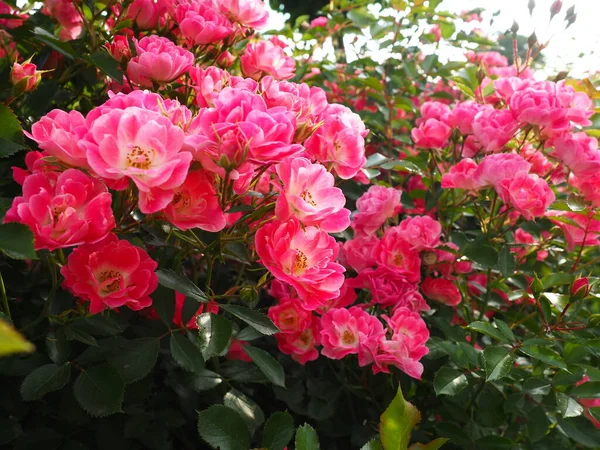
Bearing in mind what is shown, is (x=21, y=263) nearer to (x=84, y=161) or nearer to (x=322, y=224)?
(x=84, y=161)

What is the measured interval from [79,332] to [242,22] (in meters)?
0.77

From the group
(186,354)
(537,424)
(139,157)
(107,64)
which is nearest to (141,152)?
(139,157)

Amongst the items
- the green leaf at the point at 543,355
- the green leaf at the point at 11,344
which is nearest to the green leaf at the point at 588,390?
the green leaf at the point at 543,355

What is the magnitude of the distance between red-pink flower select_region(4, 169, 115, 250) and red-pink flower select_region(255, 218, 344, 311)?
0.70 ft

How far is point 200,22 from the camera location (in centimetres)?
108

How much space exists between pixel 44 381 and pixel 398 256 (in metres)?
0.73

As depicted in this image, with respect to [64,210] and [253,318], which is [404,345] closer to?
[253,318]

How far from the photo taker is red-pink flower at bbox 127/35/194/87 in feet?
3.12

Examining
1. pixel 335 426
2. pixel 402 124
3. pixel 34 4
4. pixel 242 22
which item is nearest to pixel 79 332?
pixel 335 426

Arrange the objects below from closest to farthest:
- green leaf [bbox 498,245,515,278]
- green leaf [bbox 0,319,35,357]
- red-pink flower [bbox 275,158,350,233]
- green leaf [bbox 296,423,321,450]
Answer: green leaf [bbox 0,319,35,357] → green leaf [bbox 296,423,321,450] → red-pink flower [bbox 275,158,350,233] → green leaf [bbox 498,245,515,278]

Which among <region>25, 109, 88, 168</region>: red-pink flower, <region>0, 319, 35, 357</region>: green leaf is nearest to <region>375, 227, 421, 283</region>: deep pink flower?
<region>25, 109, 88, 168</region>: red-pink flower

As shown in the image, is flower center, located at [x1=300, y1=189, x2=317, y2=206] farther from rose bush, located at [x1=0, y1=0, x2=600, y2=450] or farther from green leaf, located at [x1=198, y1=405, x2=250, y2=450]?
green leaf, located at [x1=198, y1=405, x2=250, y2=450]

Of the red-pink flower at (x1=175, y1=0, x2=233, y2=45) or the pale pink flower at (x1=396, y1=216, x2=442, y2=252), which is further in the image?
the pale pink flower at (x1=396, y1=216, x2=442, y2=252)

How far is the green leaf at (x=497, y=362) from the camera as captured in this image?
0.93m
